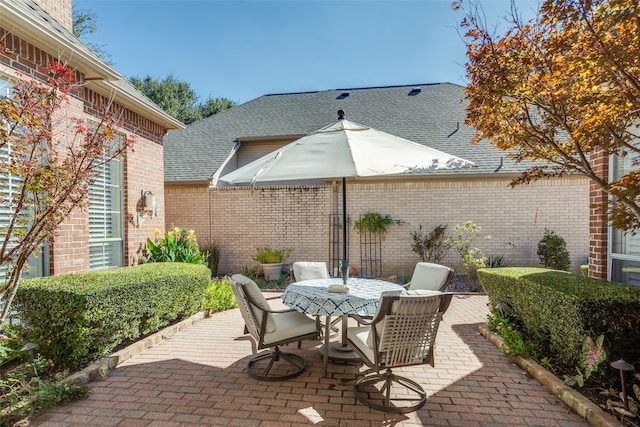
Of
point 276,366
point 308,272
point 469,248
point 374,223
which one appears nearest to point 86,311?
point 276,366

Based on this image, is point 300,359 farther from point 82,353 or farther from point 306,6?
point 306,6

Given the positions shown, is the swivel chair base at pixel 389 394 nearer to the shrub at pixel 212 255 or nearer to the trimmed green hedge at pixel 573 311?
the trimmed green hedge at pixel 573 311

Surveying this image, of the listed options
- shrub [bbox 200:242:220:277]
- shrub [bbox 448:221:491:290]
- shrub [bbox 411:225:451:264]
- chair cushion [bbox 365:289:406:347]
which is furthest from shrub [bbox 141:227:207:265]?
shrub [bbox 448:221:491:290]

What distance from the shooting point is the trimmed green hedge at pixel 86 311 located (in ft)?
11.5

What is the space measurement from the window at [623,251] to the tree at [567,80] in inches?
51.4

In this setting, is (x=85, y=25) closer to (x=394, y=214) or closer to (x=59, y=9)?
(x=59, y=9)

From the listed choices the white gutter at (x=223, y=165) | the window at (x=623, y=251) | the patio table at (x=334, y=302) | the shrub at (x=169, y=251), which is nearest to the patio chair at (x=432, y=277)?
the patio table at (x=334, y=302)

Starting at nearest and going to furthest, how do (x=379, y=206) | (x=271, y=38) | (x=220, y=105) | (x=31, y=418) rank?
(x=31, y=418) → (x=379, y=206) → (x=271, y=38) → (x=220, y=105)

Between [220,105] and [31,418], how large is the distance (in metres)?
26.8

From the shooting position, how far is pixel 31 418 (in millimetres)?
2809

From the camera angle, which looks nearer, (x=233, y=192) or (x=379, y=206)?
(x=379, y=206)

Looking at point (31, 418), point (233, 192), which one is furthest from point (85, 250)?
point (233, 192)

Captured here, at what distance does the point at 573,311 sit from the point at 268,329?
2.92 meters

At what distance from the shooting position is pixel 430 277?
454 cm
